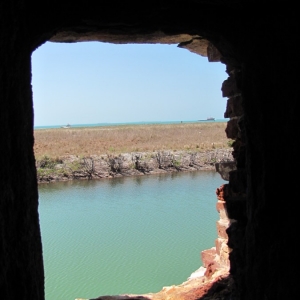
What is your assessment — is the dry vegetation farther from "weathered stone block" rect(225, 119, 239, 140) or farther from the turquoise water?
"weathered stone block" rect(225, 119, 239, 140)

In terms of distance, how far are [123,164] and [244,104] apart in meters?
13.7

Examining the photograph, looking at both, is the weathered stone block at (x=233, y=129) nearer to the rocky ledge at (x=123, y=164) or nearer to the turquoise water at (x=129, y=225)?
the turquoise water at (x=129, y=225)

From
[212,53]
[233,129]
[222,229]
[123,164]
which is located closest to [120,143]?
[123,164]

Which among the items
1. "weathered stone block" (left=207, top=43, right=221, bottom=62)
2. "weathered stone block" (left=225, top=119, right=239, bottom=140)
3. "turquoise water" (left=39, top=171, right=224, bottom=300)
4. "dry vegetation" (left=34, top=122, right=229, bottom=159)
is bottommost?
"turquoise water" (left=39, top=171, right=224, bottom=300)

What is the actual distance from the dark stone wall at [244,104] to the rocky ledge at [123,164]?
496 inches

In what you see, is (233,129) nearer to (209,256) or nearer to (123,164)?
(209,256)

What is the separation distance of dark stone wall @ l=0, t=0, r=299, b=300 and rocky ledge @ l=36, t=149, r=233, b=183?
1260cm

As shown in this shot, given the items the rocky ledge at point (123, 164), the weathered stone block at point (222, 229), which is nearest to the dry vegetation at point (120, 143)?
the rocky ledge at point (123, 164)

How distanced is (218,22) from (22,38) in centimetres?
97

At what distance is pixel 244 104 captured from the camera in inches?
82.4

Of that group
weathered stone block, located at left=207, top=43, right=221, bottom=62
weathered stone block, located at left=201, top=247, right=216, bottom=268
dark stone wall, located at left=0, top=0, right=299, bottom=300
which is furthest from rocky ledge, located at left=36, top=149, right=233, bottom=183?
dark stone wall, located at left=0, top=0, right=299, bottom=300

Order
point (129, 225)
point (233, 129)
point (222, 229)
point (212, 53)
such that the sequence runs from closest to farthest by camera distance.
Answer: point (233, 129), point (212, 53), point (222, 229), point (129, 225)

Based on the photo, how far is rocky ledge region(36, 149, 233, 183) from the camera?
14.6m

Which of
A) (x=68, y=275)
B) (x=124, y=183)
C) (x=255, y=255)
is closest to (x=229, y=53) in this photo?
(x=255, y=255)
